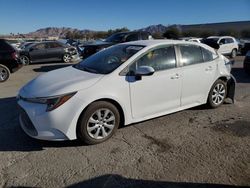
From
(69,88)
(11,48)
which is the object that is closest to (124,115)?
(69,88)

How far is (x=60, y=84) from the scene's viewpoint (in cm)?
424

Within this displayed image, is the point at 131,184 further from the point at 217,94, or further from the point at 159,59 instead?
the point at 217,94

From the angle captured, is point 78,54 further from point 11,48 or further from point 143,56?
point 143,56

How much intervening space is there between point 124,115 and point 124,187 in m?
1.51

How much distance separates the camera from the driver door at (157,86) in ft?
14.9

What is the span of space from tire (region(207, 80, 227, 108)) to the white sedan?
2cm

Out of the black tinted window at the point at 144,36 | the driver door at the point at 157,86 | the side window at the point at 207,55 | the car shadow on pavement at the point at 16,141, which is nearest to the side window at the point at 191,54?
the side window at the point at 207,55

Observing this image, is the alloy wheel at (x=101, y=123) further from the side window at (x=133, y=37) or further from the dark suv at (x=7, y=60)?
the side window at (x=133, y=37)

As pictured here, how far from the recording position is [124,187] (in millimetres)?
3170

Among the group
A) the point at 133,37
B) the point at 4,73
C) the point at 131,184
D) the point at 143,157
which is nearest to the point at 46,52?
the point at 133,37

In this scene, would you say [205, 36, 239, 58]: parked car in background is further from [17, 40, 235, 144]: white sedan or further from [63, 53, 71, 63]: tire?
[17, 40, 235, 144]: white sedan

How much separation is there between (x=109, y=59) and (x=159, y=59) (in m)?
0.92

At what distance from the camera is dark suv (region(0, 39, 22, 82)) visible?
33.2ft

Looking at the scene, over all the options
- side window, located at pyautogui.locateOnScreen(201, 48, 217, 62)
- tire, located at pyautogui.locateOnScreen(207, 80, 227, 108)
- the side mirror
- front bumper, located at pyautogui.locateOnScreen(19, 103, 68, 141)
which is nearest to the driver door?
the side mirror
